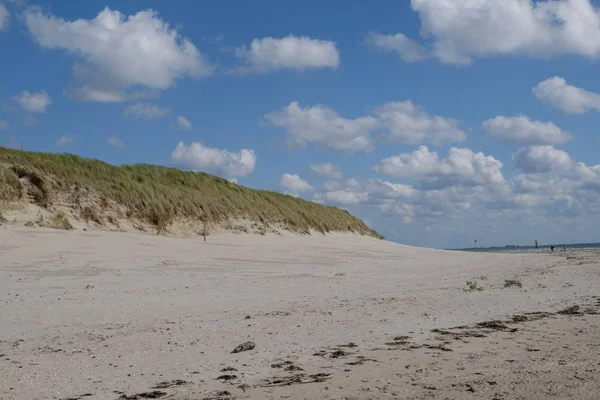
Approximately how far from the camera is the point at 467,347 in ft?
18.4

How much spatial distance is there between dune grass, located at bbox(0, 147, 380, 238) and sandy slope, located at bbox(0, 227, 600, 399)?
399 cm

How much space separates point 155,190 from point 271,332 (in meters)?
14.6

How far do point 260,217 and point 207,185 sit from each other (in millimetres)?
3227

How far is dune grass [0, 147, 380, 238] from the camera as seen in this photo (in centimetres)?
1678

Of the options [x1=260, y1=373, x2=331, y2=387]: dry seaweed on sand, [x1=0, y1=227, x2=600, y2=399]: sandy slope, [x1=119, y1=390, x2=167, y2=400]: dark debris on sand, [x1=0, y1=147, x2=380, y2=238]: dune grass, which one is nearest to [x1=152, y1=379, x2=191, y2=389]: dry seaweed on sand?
[x1=0, y1=227, x2=600, y2=399]: sandy slope

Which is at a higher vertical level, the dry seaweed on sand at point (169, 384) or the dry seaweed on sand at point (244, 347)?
the dry seaweed on sand at point (244, 347)

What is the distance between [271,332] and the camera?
21.4ft

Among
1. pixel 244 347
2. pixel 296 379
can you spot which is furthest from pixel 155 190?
pixel 296 379

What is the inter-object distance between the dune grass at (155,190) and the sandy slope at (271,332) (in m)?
3.99

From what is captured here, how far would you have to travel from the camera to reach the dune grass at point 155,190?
16.8 metres

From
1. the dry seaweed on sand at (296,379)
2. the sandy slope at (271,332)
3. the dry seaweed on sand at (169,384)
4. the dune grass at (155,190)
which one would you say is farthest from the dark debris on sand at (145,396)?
the dune grass at (155,190)

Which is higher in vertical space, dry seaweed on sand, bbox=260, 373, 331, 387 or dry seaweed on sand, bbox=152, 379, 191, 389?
dry seaweed on sand, bbox=260, 373, 331, 387

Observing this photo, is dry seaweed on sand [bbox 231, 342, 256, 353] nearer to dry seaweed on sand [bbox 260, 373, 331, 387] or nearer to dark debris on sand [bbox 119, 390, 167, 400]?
dry seaweed on sand [bbox 260, 373, 331, 387]

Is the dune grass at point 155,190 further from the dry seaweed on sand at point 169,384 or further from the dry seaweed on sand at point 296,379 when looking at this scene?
the dry seaweed on sand at point 296,379
